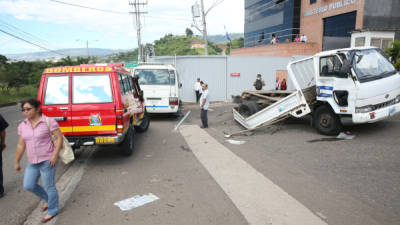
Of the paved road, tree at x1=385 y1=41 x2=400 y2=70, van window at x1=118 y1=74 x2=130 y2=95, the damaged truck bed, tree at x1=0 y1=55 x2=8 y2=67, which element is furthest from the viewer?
tree at x1=0 y1=55 x2=8 y2=67

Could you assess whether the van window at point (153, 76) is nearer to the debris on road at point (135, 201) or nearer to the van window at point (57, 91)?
the van window at point (57, 91)

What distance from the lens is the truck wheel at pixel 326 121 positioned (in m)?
7.48

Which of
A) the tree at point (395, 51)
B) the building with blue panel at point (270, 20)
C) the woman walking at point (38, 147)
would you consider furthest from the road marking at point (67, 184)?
the building with blue panel at point (270, 20)

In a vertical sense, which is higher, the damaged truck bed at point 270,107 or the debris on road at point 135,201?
the damaged truck bed at point 270,107

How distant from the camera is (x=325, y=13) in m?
23.6

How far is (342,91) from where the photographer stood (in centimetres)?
707

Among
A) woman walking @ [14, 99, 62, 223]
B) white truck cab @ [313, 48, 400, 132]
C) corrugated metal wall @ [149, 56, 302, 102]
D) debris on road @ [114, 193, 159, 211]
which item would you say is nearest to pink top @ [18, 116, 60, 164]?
woman walking @ [14, 99, 62, 223]

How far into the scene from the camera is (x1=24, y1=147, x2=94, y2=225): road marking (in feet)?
12.3

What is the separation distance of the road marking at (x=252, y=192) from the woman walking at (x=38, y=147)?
259 cm

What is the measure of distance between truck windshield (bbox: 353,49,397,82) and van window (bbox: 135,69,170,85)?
24.2ft

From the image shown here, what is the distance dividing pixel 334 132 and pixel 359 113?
3.10 ft

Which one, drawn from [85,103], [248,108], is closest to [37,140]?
[85,103]

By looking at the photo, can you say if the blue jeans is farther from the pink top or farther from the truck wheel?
the truck wheel

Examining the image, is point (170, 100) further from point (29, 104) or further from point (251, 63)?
point (251, 63)
